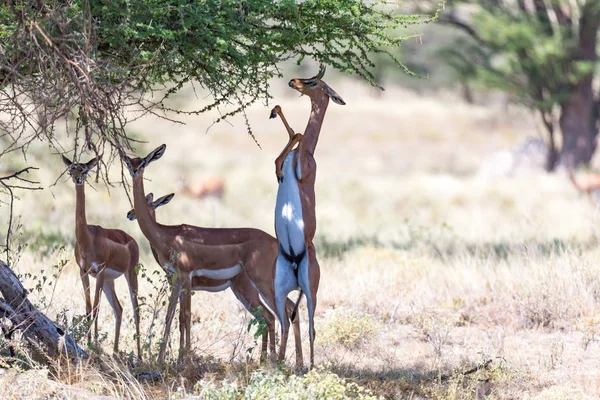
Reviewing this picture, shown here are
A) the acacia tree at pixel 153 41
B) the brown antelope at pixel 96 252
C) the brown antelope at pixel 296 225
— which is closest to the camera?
the acacia tree at pixel 153 41

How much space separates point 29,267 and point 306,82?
197 inches

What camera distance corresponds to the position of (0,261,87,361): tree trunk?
654cm

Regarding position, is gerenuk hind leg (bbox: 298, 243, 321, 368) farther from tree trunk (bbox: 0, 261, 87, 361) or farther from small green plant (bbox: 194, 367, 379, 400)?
tree trunk (bbox: 0, 261, 87, 361)

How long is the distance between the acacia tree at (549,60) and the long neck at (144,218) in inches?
737

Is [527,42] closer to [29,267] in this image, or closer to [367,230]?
[367,230]

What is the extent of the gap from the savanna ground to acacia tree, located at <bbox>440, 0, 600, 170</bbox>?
2.17 m

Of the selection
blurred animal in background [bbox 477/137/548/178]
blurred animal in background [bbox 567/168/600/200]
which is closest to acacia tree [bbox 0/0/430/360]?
blurred animal in background [bbox 567/168/600/200]

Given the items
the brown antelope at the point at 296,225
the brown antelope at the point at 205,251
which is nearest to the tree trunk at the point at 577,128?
the brown antelope at the point at 205,251

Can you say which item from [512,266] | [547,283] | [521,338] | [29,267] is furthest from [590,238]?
[29,267]

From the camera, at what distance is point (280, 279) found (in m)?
6.59

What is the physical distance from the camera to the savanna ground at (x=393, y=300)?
21.7ft

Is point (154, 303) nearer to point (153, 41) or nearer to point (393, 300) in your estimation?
point (153, 41)

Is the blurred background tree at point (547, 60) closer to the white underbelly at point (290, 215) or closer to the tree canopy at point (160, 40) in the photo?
the tree canopy at point (160, 40)

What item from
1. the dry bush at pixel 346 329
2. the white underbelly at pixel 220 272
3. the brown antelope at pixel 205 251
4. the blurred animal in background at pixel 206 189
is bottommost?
the dry bush at pixel 346 329
